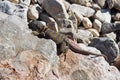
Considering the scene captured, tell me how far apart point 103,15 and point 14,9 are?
12.7ft

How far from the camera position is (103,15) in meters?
13.4

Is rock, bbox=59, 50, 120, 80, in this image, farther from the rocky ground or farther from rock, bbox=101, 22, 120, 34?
rock, bbox=101, 22, 120, 34

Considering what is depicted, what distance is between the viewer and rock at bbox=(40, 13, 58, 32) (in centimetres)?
1130

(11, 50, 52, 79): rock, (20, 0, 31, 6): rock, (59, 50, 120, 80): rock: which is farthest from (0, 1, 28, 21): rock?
(11, 50, 52, 79): rock

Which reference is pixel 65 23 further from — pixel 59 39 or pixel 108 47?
pixel 59 39

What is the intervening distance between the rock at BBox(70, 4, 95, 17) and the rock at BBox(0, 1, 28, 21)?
229 cm

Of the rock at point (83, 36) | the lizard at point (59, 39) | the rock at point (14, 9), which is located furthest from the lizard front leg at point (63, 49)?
the rock at point (83, 36)

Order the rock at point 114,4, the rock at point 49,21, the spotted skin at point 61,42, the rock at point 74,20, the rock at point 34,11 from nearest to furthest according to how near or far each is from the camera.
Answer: the spotted skin at point 61,42 → the rock at point 49,21 → the rock at point 34,11 → the rock at point 74,20 → the rock at point 114,4

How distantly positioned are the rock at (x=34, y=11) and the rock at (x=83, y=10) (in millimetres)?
1284

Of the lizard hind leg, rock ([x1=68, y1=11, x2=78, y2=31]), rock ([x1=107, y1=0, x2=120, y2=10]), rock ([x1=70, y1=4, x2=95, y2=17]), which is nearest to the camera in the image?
the lizard hind leg

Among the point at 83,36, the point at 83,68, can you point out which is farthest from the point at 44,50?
the point at 83,36

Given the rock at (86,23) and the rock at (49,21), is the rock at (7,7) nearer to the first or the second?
the rock at (49,21)

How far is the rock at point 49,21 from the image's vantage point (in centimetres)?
1130

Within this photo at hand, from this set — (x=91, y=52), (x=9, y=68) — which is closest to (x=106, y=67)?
(x=91, y=52)
